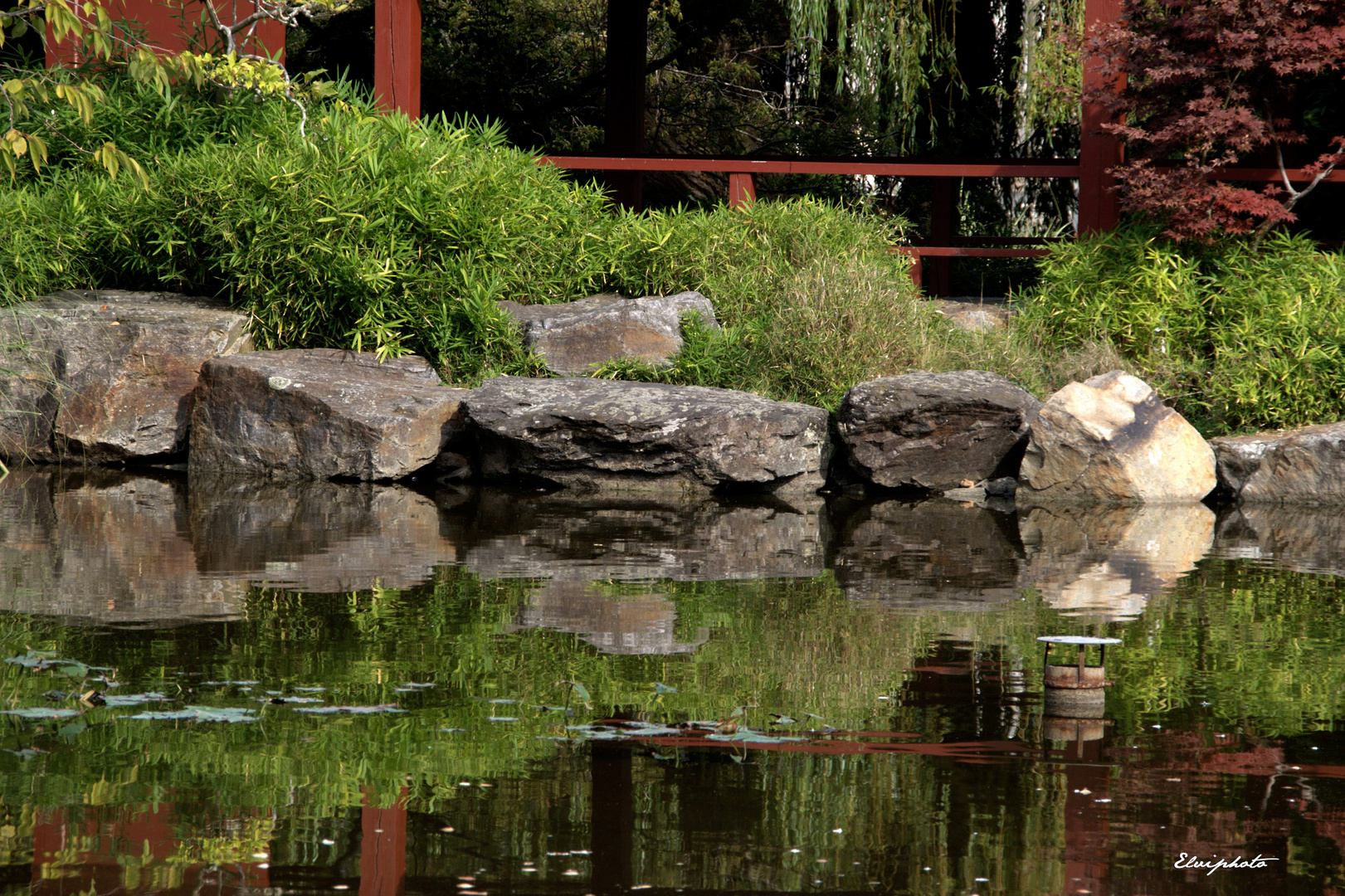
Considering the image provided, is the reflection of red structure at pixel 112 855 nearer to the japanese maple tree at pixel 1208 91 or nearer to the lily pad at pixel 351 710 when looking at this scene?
the lily pad at pixel 351 710

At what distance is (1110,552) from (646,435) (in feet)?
8.79

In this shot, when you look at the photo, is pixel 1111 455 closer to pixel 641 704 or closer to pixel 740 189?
pixel 740 189

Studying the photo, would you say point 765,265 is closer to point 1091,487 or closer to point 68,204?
point 1091,487

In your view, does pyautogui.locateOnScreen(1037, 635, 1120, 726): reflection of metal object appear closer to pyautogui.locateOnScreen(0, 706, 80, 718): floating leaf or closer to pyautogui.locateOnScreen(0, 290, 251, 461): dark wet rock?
pyautogui.locateOnScreen(0, 706, 80, 718): floating leaf

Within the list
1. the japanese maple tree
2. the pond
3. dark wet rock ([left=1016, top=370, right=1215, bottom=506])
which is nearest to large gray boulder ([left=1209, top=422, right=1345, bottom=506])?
dark wet rock ([left=1016, top=370, right=1215, bottom=506])

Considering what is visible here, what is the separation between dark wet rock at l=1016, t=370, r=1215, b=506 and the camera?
7453 millimetres

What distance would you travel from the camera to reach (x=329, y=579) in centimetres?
475

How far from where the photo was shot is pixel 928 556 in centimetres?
564

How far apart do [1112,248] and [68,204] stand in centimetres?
696

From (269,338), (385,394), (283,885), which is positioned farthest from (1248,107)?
(283,885)

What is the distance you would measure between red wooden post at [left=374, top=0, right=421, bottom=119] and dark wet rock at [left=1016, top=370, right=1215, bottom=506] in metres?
5.14

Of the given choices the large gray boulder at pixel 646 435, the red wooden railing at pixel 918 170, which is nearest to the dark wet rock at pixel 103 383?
the large gray boulder at pixel 646 435

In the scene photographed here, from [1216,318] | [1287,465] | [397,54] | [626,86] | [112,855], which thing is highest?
[626,86]

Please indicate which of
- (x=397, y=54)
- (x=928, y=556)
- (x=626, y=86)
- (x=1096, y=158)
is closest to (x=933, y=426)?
(x=928, y=556)
